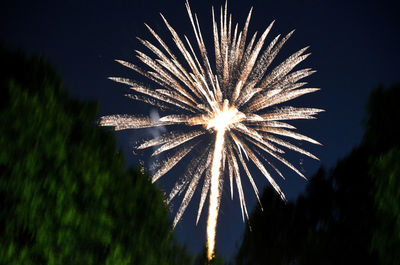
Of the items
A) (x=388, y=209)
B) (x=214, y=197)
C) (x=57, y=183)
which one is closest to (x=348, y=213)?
(x=388, y=209)

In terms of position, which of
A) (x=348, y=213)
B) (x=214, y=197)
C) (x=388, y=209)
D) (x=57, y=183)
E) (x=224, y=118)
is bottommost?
(x=57, y=183)

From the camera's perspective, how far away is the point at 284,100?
62.7ft

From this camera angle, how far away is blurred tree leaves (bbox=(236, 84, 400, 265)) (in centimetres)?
1227

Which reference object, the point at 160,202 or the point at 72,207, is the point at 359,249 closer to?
the point at 160,202

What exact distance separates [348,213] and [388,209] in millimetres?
4462

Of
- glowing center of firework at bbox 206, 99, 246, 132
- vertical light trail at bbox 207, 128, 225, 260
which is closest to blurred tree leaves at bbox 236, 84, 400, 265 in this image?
vertical light trail at bbox 207, 128, 225, 260

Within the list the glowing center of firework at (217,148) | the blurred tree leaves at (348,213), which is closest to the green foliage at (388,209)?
the blurred tree leaves at (348,213)

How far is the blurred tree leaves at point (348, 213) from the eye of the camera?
40.2ft

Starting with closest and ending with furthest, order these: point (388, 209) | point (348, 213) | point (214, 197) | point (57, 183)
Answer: point (57, 183), point (388, 209), point (348, 213), point (214, 197)

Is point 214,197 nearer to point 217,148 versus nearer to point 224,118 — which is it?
point 217,148

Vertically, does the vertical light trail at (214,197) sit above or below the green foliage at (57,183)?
above

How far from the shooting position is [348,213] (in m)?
16.5

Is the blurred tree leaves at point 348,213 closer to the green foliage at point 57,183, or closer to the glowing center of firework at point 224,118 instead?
the glowing center of firework at point 224,118

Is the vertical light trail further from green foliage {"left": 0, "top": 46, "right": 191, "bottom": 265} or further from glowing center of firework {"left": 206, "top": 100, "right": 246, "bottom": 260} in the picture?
green foliage {"left": 0, "top": 46, "right": 191, "bottom": 265}
